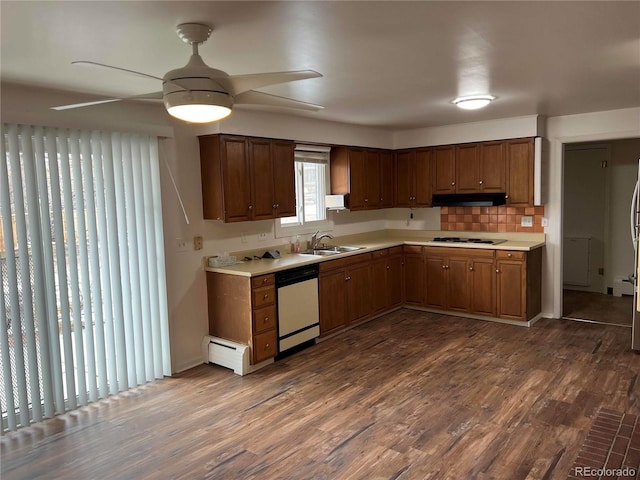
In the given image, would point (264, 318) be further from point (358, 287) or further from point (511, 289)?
point (511, 289)

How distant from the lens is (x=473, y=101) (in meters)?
4.14

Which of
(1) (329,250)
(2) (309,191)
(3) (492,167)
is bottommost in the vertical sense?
(1) (329,250)

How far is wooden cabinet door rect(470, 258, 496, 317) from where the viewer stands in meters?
5.46

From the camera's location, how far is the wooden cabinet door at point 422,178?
620 cm

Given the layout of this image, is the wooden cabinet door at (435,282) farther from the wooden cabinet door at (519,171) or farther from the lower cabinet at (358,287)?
the wooden cabinet door at (519,171)

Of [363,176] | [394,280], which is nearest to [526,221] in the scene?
[394,280]

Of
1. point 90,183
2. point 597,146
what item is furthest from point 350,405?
point 597,146

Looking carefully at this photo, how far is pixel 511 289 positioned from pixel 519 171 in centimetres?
136

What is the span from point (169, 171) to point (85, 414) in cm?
207

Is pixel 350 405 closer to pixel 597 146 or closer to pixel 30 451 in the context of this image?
pixel 30 451

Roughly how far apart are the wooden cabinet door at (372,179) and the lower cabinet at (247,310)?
226cm

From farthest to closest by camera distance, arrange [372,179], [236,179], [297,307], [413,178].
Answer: [413,178], [372,179], [297,307], [236,179]

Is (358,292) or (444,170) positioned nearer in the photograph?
(358,292)

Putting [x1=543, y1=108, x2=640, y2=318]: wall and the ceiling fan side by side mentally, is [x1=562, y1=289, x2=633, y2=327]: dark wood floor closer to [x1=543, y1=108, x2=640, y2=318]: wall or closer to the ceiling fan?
[x1=543, y1=108, x2=640, y2=318]: wall
